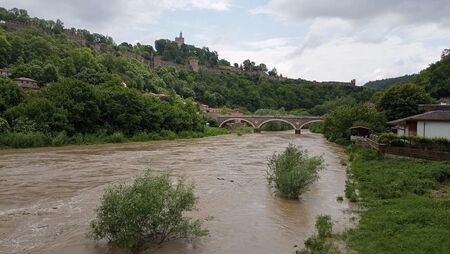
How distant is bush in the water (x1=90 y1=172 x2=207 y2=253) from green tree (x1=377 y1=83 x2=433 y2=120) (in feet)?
143

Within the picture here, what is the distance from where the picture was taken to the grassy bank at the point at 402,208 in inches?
441

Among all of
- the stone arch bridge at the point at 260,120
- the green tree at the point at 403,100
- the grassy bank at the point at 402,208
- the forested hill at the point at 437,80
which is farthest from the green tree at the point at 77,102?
the stone arch bridge at the point at 260,120

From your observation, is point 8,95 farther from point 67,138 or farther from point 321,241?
point 321,241

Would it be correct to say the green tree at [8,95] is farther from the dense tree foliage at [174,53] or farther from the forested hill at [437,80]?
the dense tree foliage at [174,53]

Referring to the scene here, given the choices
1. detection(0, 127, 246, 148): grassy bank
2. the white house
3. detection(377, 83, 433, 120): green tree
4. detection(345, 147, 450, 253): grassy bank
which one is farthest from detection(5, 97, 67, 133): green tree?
detection(377, 83, 433, 120): green tree

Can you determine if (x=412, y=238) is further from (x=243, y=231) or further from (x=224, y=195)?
(x=224, y=195)

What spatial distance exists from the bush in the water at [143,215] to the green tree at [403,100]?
1721 inches

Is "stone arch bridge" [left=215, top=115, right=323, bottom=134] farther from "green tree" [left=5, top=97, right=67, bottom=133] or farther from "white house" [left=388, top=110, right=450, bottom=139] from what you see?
"white house" [left=388, top=110, right=450, bottom=139]

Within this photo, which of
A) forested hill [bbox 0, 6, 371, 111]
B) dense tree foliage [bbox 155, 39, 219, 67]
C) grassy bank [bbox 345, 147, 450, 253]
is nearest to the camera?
grassy bank [bbox 345, 147, 450, 253]

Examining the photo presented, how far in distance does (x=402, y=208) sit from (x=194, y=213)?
299 inches

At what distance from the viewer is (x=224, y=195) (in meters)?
20.3

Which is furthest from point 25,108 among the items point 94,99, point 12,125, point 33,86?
point 33,86

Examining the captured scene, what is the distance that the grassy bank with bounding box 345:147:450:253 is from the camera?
1120 cm

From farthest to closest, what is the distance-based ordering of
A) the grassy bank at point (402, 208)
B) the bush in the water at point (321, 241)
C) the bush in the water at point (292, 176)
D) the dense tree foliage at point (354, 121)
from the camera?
the dense tree foliage at point (354, 121), the bush in the water at point (292, 176), the bush in the water at point (321, 241), the grassy bank at point (402, 208)
